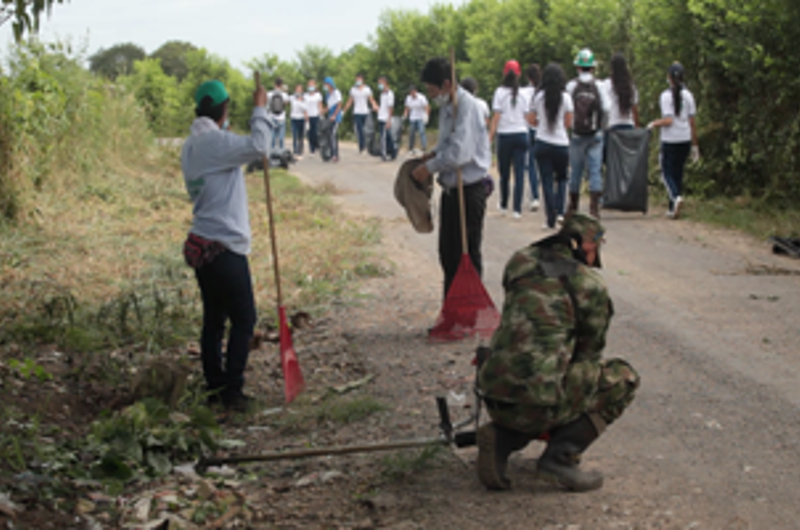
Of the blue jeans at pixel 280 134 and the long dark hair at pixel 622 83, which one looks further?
the blue jeans at pixel 280 134

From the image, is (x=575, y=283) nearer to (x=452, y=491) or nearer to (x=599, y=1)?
(x=452, y=491)

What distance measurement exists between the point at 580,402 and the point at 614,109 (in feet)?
30.0

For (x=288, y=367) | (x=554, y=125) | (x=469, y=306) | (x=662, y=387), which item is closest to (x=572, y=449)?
(x=662, y=387)

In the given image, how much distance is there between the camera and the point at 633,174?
12930 millimetres

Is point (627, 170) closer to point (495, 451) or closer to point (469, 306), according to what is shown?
point (469, 306)

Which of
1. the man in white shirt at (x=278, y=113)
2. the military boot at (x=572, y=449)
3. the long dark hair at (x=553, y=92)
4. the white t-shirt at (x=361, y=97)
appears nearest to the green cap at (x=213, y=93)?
the military boot at (x=572, y=449)

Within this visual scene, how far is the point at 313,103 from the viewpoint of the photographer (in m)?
24.4

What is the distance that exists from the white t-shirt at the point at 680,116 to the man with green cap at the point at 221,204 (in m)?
7.96

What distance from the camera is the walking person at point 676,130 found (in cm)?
1243

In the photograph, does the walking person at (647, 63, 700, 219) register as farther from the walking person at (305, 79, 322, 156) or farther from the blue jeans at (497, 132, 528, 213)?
the walking person at (305, 79, 322, 156)

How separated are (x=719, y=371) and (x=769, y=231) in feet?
18.8

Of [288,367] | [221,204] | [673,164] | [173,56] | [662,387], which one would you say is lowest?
[662,387]

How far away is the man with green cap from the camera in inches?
221

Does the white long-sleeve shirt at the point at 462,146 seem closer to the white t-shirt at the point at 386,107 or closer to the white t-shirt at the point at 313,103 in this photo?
the white t-shirt at the point at 386,107
